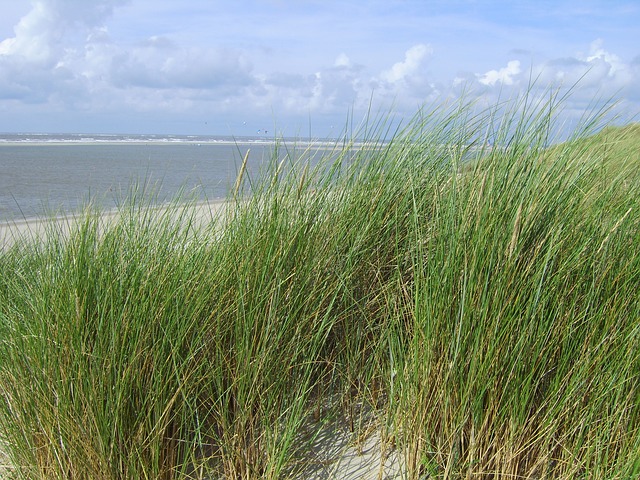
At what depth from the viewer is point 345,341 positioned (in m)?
→ 2.59

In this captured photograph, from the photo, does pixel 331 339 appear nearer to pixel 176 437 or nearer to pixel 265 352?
pixel 265 352

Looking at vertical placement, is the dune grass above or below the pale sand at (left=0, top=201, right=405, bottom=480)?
above

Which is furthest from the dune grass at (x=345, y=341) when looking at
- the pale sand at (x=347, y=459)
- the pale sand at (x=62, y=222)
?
the pale sand at (x=62, y=222)

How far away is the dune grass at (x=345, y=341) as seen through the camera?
198cm

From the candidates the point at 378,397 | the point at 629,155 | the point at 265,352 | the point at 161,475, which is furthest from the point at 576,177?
the point at 161,475

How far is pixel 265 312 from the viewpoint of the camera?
2.28 m

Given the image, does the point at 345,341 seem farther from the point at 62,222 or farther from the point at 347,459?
the point at 62,222

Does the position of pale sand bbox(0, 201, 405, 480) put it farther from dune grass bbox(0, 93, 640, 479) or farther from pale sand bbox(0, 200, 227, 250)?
pale sand bbox(0, 200, 227, 250)

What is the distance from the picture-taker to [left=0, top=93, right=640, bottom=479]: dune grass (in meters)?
1.98

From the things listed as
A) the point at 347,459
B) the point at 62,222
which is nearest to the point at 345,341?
the point at 347,459

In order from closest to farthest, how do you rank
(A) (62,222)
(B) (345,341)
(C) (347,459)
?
(C) (347,459) < (B) (345,341) < (A) (62,222)

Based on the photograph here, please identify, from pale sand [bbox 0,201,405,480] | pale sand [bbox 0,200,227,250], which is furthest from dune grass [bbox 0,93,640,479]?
pale sand [bbox 0,200,227,250]

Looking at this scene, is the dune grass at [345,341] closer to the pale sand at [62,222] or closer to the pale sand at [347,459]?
the pale sand at [347,459]

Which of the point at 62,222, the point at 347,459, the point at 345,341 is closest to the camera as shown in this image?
the point at 347,459
